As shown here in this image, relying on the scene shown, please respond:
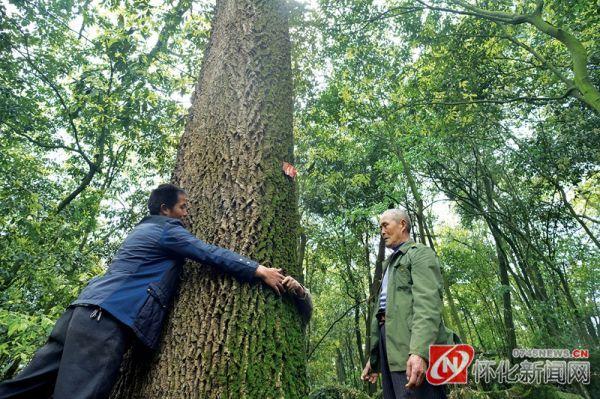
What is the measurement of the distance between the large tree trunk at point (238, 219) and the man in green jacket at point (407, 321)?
0.79 metres

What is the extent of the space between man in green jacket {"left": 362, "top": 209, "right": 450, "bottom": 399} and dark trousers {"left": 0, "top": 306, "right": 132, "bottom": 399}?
5.81 ft

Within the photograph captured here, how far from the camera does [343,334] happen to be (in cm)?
2003

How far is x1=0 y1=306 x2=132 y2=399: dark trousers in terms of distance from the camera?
188 cm

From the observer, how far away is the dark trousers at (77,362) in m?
1.88

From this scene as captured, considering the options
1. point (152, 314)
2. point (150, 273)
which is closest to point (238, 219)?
point (150, 273)

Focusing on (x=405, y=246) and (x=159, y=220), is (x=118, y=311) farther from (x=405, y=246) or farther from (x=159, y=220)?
(x=405, y=246)

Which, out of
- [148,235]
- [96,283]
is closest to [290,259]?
[148,235]

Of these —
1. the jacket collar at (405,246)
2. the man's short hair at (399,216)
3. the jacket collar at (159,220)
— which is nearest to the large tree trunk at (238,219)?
the jacket collar at (159,220)

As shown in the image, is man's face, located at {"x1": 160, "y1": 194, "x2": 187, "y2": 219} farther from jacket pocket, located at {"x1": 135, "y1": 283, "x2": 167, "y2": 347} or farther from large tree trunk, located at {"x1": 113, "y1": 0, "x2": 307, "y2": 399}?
jacket pocket, located at {"x1": 135, "y1": 283, "x2": 167, "y2": 347}

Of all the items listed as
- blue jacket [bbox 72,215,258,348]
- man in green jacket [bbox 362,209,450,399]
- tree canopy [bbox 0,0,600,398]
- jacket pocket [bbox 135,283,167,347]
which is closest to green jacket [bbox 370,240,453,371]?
man in green jacket [bbox 362,209,450,399]

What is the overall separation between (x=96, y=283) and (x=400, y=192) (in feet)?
35.1

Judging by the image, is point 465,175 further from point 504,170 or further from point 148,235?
point 148,235

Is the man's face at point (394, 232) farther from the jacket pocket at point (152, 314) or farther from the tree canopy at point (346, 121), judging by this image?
the tree canopy at point (346, 121)

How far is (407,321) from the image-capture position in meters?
2.63
